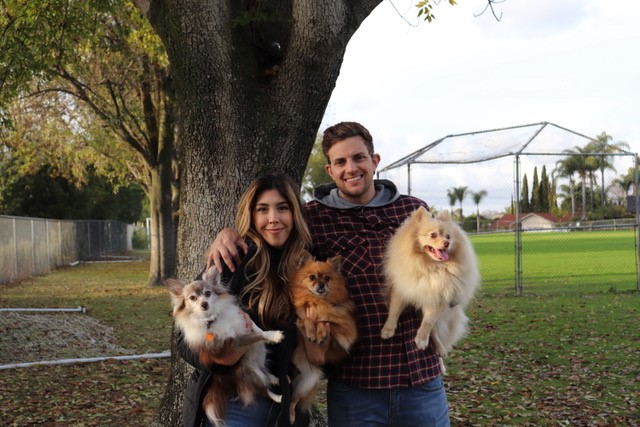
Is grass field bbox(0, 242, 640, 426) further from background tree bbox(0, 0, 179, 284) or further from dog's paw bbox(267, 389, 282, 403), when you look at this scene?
background tree bbox(0, 0, 179, 284)

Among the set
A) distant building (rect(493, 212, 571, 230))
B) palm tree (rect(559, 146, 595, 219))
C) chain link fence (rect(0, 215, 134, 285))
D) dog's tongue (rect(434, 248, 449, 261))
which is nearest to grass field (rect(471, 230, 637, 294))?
distant building (rect(493, 212, 571, 230))

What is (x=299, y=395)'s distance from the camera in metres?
3.49

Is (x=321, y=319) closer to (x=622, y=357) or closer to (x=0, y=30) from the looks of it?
(x=622, y=357)

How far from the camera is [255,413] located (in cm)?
330

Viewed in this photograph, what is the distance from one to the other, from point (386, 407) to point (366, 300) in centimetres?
55

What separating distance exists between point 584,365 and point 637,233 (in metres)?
8.47

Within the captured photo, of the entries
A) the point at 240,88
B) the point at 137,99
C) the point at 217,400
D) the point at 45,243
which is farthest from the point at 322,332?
the point at 45,243

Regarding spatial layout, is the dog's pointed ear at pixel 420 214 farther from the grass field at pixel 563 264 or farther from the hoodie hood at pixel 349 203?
the grass field at pixel 563 264

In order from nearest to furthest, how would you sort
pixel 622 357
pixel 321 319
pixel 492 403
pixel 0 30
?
pixel 321 319, pixel 492 403, pixel 622 357, pixel 0 30

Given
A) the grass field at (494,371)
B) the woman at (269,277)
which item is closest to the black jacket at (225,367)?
the woman at (269,277)

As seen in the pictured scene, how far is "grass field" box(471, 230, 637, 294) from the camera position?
18688 mm

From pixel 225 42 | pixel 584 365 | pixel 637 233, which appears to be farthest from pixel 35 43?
pixel 637 233

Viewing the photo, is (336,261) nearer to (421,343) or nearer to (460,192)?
(421,343)

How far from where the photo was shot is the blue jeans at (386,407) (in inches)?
135
